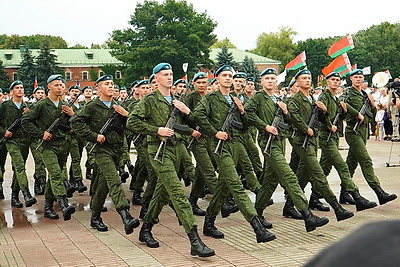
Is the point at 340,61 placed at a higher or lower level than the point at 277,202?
higher

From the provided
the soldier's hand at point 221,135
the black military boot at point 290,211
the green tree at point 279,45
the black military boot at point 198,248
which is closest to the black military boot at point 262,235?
the black military boot at point 198,248

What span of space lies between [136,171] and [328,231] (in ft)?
14.9

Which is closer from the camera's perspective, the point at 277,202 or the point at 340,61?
the point at 277,202

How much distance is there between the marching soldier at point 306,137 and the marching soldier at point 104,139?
2192 millimetres

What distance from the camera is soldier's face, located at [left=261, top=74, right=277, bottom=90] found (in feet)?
26.5

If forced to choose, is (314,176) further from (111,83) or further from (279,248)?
(111,83)

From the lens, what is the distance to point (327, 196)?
7766mm

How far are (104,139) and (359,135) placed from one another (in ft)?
12.5

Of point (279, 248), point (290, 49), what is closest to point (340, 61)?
point (279, 248)

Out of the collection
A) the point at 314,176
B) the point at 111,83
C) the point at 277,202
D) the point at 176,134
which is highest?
the point at 111,83

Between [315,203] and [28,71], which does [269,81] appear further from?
[28,71]

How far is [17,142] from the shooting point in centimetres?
1039

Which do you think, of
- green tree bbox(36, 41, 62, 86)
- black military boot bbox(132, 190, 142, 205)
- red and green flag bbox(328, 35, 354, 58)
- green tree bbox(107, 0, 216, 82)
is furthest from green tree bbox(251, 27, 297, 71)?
black military boot bbox(132, 190, 142, 205)

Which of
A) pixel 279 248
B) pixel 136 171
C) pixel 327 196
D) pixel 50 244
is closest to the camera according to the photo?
pixel 279 248
